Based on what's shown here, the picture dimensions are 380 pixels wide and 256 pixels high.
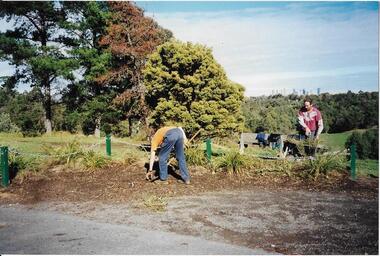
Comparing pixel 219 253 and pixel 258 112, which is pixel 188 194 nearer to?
pixel 219 253

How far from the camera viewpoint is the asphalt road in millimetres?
4996

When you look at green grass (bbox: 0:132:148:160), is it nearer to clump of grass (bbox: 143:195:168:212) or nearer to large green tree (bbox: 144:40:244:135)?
large green tree (bbox: 144:40:244:135)

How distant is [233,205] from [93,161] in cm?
477

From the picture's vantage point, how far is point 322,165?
342 inches

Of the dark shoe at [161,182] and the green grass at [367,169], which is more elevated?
the green grass at [367,169]

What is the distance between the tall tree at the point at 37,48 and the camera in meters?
25.0

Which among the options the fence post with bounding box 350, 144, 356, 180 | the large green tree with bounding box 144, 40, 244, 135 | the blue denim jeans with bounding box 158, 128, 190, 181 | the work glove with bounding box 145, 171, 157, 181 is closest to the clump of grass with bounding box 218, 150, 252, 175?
the blue denim jeans with bounding box 158, 128, 190, 181

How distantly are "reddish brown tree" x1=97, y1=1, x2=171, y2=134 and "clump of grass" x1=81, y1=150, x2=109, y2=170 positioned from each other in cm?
1147

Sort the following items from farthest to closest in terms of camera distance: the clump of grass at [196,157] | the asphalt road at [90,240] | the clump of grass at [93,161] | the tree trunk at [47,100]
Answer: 1. the tree trunk at [47,100]
2. the clump of grass at [93,161]
3. the clump of grass at [196,157]
4. the asphalt road at [90,240]

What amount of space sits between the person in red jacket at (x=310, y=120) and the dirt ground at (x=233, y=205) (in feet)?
5.42

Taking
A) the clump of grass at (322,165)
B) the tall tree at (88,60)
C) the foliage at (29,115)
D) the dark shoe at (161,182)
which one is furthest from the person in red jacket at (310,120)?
the foliage at (29,115)

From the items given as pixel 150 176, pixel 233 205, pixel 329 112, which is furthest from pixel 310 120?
pixel 329 112

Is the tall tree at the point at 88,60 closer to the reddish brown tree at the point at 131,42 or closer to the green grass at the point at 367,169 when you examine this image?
the reddish brown tree at the point at 131,42

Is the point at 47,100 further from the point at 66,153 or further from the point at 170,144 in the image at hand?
the point at 170,144
